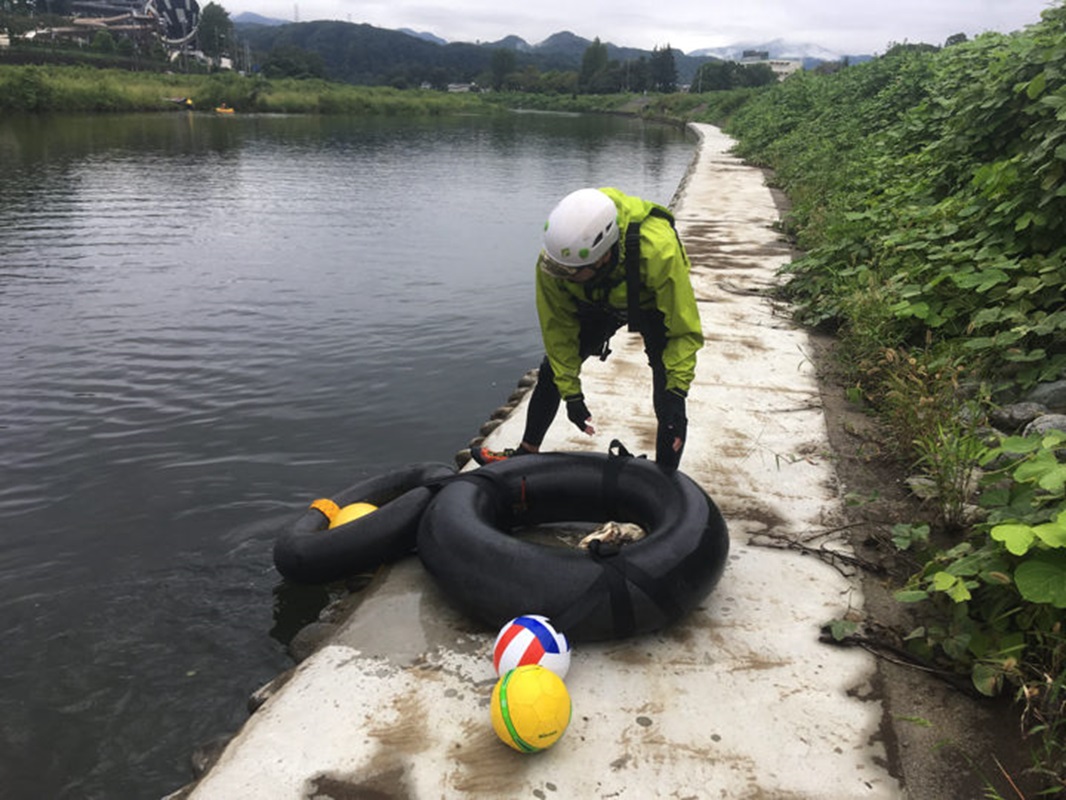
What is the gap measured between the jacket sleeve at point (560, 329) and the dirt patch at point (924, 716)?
195 cm

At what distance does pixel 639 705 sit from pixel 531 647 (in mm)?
528

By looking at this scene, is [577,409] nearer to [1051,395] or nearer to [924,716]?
[924,716]

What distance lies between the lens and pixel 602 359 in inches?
180

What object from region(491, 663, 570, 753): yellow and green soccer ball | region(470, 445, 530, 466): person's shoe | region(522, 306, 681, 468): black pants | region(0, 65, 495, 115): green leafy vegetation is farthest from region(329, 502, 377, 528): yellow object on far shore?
region(0, 65, 495, 115): green leafy vegetation

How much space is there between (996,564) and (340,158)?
33.1 m

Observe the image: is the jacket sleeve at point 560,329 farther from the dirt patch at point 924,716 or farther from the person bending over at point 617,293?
the dirt patch at point 924,716

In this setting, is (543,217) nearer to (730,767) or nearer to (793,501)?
(793,501)

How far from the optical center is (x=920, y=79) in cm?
1548

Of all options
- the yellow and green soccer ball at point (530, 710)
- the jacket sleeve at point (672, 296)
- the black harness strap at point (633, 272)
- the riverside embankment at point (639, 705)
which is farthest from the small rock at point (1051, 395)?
the yellow and green soccer ball at point (530, 710)

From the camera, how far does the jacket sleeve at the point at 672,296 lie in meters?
3.86

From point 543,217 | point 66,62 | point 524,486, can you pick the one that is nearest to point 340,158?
point 543,217

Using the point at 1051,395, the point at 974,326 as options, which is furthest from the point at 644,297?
the point at 974,326

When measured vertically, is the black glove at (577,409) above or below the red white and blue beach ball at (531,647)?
above

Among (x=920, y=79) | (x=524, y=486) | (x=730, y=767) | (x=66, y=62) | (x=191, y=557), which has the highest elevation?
(x=66, y=62)
